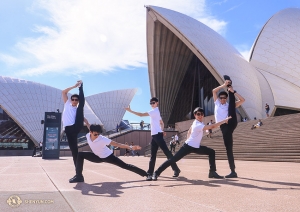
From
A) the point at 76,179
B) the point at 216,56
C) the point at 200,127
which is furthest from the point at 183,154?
the point at 216,56

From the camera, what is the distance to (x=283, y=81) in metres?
32.3

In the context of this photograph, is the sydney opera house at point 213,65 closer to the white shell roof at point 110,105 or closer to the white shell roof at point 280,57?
the white shell roof at point 280,57

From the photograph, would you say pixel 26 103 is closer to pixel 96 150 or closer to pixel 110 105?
pixel 110 105

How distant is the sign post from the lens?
15.7m

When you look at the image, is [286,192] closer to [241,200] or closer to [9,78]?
[241,200]

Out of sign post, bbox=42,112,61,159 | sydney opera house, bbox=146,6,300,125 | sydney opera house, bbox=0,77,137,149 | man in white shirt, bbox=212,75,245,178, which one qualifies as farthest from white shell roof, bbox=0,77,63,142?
man in white shirt, bbox=212,75,245,178

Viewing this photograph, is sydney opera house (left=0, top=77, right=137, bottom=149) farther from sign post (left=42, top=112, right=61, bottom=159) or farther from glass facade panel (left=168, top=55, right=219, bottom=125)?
sign post (left=42, top=112, right=61, bottom=159)

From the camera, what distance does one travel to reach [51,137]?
52.5ft

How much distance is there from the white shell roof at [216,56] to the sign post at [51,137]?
1577 cm

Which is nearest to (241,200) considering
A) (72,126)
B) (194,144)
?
(194,144)

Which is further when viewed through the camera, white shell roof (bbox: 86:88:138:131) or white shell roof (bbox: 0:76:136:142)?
white shell roof (bbox: 86:88:138:131)

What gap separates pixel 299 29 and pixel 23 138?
37.4 meters

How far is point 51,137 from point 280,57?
27.9 m

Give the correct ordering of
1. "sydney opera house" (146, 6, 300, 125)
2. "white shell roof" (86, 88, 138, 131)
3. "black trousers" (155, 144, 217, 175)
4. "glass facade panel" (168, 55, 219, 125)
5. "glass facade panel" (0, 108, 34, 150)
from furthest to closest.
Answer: "white shell roof" (86, 88, 138, 131) → "glass facade panel" (0, 108, 34, 150) → "glass facade panel" (168, 55, 219, 125) → "sydney opera house" (146, 6, 300, 125) → "black trousers" (155, 144, 217, 175)
